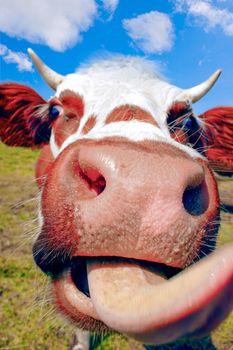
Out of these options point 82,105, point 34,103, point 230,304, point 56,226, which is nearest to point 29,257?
point 34,103

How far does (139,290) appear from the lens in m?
1.27

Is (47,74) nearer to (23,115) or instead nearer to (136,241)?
(23,115)

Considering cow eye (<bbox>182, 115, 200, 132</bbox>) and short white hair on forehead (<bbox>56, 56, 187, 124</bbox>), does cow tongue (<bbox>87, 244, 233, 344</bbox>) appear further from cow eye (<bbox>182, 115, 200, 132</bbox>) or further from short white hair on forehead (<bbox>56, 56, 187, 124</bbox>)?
cow eye (<bbox>182, 115, 200, 132</bbox>)

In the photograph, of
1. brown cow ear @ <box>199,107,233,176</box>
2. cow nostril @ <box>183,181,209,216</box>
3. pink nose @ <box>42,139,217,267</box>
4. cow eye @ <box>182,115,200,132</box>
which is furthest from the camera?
brown cow ear @ <box>199,107,233,176</box>

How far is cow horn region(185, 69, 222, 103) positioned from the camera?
367cm

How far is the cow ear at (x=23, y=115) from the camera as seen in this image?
13.8 feet

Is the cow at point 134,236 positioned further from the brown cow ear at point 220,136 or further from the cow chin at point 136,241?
the brown cow ear at point 220,136

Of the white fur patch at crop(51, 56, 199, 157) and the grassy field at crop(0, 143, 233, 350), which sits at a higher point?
the white fur patch at crop(51, 56, 199, 157)

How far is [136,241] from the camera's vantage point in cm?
148

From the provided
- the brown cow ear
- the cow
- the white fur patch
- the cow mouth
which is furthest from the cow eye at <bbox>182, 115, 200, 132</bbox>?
the cow mouth

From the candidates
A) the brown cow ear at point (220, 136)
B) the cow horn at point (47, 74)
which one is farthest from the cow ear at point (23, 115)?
the brown cow ear at point (220, 136)

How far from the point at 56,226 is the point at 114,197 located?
46 cm

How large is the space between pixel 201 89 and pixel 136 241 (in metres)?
2.82

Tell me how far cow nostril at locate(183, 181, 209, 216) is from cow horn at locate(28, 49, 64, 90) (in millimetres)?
2605
